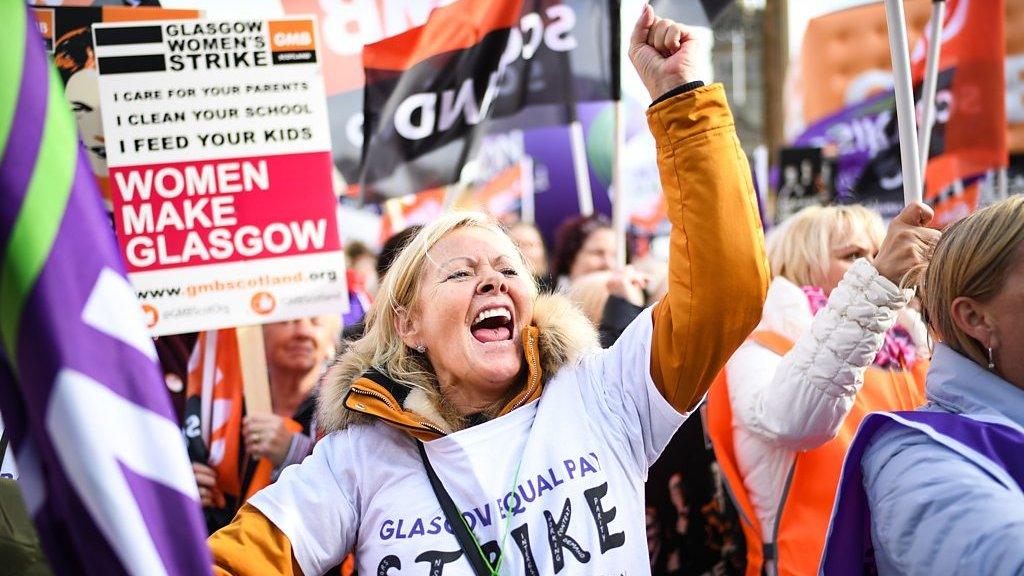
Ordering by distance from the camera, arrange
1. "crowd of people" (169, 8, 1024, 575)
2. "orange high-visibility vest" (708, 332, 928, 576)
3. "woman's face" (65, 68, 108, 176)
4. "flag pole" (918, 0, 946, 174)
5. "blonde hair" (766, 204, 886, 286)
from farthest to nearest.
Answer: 1. "woman's face" (65, 68, 108, 176)
2. "blonde hair" (766, 204, 886, 286)
3. "flag pole" (918, 0, 946, 174)
4. "orange high-visibility vest" (708, 332, 928, 576)
5. "crowd of people" (169, 8, 1024, 575)

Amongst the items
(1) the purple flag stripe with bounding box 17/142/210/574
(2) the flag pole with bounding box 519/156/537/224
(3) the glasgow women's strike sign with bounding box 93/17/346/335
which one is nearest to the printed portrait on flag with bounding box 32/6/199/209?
(3) the glasgow women's strike sign with bounding box 93/17/346/335

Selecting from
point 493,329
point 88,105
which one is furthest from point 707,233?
point 88,105

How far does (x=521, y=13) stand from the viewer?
3736mm

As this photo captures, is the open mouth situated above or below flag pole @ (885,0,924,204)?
below

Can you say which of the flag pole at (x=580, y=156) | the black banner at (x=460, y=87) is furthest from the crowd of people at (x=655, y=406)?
the flag pole at (x=580, y=156)

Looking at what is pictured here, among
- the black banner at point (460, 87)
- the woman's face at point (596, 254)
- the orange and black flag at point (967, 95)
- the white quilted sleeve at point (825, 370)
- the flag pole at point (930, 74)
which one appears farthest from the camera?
the woman's face at point (596, 254)

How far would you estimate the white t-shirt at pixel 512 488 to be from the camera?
1.87m

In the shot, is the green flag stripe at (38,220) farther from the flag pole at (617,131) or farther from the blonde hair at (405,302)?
the flag pole at (617,131)

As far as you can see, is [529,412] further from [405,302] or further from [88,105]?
[88,105]

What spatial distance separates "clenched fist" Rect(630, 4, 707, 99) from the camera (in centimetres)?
189

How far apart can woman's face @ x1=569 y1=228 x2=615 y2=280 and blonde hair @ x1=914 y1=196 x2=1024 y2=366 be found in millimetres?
3099

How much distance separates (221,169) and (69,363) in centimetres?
206

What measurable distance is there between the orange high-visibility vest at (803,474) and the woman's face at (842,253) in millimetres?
272

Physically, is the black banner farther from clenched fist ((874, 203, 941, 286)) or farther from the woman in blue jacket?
the woman in blue jacket
